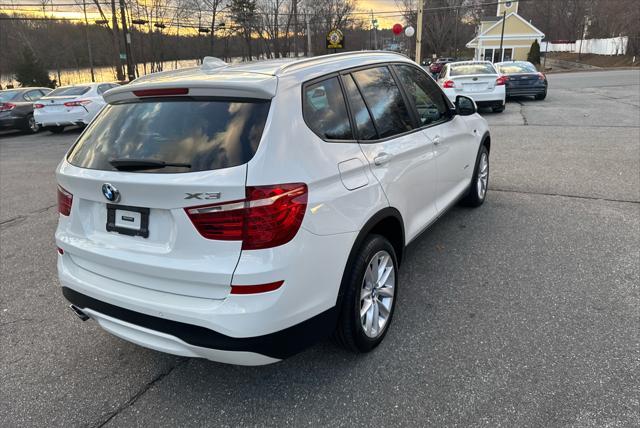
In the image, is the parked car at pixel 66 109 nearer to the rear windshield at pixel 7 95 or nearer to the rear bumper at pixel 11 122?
the rear bumper at pixel 11 122

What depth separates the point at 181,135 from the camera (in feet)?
7.73

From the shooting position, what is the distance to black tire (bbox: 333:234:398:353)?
2.61m

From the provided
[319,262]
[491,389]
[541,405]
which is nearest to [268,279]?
[319,262]

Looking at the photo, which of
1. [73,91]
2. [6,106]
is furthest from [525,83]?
[6,106]

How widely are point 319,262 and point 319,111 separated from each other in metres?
0.85

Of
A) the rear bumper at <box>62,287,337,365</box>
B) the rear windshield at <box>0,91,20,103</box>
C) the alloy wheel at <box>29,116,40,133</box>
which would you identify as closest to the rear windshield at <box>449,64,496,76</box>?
the rear bumper at <box>62,287,337,365</box>

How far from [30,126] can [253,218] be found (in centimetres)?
1713

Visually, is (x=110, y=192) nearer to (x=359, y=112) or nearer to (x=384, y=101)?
(x=359, y=112)

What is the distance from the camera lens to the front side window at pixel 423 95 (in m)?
3.72

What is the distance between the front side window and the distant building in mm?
61981

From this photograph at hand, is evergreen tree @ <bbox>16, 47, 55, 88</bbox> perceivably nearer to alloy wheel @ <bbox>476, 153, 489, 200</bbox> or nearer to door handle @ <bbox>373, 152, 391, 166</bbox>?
alloy wheel @ <bbox>476, 153, 489, 200</bbox>

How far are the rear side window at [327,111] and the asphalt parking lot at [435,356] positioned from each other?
1.40 metres

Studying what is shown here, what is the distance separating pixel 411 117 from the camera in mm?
3557

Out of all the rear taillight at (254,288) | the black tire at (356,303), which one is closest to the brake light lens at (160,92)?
the rear taillight at (254,288)
